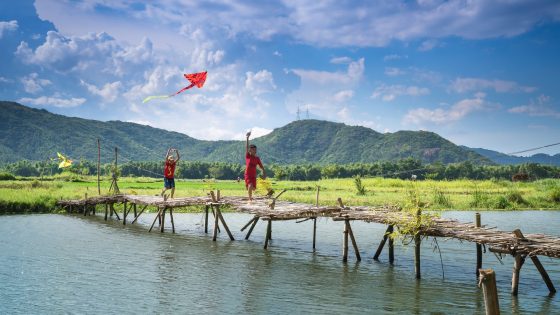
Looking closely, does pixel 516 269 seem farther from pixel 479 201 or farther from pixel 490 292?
pixel 479 201

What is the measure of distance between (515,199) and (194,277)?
30.3 metres

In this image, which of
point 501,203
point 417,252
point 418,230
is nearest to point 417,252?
point 417,252

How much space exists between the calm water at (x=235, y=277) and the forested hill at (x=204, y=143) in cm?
10706

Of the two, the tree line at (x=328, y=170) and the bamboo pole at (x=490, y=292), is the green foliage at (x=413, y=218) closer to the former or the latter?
the bamboo pole at (x=490, y=292)

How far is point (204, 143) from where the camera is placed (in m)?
164

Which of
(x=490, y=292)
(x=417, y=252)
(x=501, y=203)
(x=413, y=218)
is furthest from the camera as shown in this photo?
(x=501, y=203)

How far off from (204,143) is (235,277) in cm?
15255

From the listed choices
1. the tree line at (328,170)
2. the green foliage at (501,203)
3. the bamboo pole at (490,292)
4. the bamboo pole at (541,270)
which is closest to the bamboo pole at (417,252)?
the bamboo pole at (541,270)

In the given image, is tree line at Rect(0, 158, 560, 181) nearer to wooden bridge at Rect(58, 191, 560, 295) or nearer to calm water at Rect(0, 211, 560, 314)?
wooden bridge at Rect(58, 191, 560, 295)

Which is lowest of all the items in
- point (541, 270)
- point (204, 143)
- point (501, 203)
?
point (541, 270)

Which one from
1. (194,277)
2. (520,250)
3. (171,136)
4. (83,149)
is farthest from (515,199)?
(171,136)

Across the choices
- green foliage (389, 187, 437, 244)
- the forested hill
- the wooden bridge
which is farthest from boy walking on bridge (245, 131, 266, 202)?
the forested hill

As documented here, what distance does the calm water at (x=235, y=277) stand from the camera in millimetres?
10992

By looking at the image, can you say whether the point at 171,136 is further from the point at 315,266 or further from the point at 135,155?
the point at 315,266
